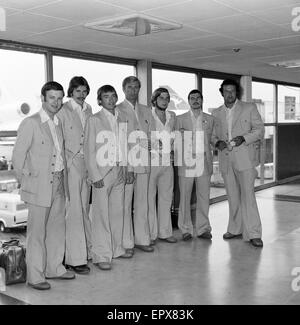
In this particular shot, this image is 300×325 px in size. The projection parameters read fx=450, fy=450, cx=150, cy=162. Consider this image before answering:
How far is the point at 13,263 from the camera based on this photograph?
3686mm

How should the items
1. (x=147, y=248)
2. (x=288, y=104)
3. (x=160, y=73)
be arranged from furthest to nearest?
(x=288, y=104)
(x=160, y=73)
(x=147, y=248)

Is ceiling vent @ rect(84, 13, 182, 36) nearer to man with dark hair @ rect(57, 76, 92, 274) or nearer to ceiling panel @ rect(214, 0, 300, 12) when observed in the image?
man with dark hair @ rect(57, 76, 92, 274)

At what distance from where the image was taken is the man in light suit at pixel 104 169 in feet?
13.2

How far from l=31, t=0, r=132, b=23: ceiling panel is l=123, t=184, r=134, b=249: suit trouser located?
164cm

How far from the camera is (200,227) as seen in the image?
5.23 metres

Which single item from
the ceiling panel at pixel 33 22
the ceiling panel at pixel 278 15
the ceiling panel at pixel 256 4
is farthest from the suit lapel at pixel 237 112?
the ceiling panel at pixel 33 22

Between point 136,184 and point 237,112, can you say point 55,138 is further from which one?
point 237,112

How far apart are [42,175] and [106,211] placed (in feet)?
2.80

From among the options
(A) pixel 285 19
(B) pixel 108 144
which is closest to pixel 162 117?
(B) pixel 108 144

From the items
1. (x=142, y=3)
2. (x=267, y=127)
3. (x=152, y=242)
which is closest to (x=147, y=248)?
(x=152, y=242)

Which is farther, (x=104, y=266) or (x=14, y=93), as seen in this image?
(x=14, y=93)

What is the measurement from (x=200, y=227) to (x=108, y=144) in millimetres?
1740

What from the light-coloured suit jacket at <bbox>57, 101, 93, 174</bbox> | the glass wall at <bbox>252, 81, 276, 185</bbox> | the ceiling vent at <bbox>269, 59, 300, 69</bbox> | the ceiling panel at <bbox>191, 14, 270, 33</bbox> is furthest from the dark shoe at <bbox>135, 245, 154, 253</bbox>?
the glass wall at <bbox>252, 81, 276, 185</bbox>
